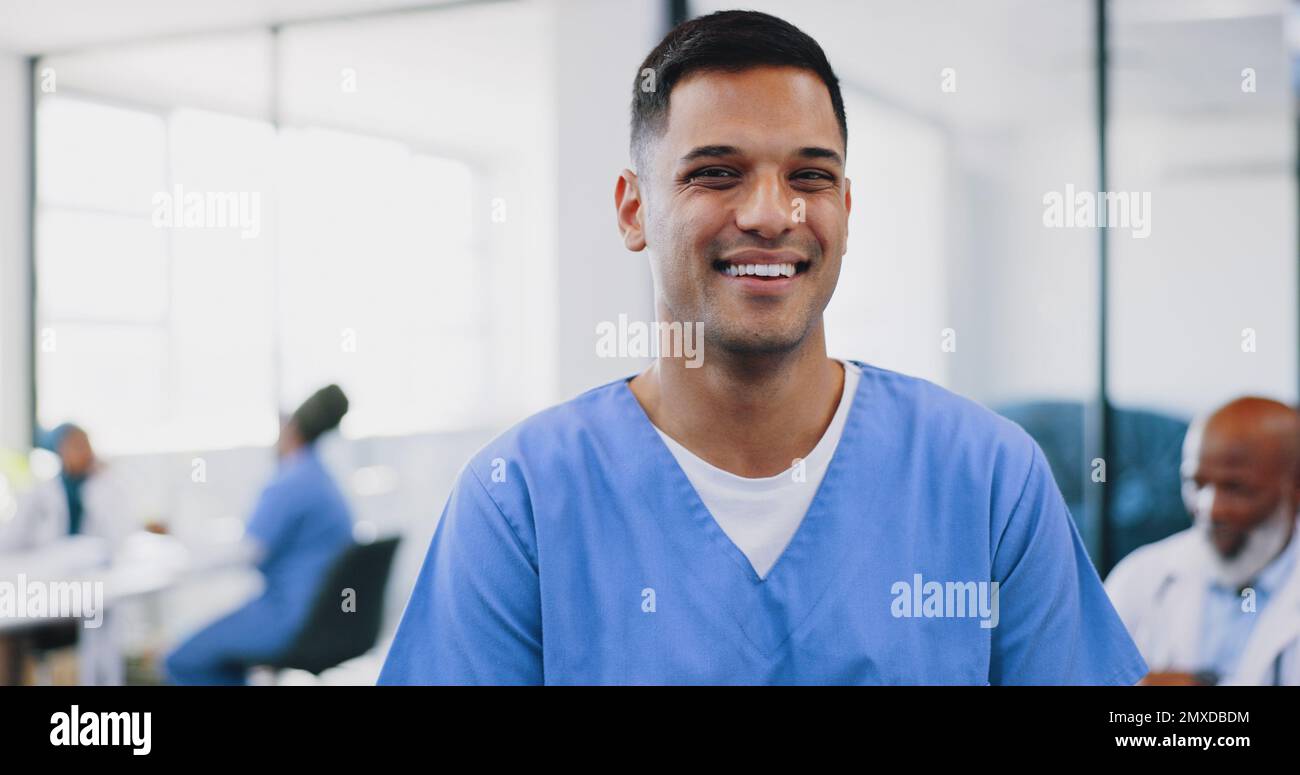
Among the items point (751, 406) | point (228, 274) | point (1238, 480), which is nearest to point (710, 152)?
point (751, 406)

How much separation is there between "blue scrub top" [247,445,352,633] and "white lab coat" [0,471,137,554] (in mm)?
406

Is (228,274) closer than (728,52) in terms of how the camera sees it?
No

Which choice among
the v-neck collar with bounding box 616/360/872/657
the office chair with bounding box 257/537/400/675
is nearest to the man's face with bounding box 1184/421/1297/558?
the v-neck collar with bounding box 616/360/872/657

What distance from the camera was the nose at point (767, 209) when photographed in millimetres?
965

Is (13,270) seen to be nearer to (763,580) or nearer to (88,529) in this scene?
(88,529)

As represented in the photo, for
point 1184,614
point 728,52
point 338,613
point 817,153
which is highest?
point 728,52

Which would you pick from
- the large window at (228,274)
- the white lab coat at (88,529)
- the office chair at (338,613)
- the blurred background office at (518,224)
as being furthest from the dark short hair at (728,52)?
the white lab coat at (88,529)

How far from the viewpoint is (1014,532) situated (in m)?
0.96

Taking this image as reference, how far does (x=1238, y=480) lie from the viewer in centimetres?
145

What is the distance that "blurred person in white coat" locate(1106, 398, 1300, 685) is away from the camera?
1345 mm

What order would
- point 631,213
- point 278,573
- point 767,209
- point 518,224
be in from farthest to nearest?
1. point 518,224
2. point 278,573
3. point 631,213
4. point 767,209

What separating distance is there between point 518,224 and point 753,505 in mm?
1725

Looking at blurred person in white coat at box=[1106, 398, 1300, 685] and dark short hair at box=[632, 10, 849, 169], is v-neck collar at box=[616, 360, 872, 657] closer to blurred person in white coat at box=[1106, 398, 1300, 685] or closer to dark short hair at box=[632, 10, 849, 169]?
dark short hair at box=[632, 10, 849, 169]
